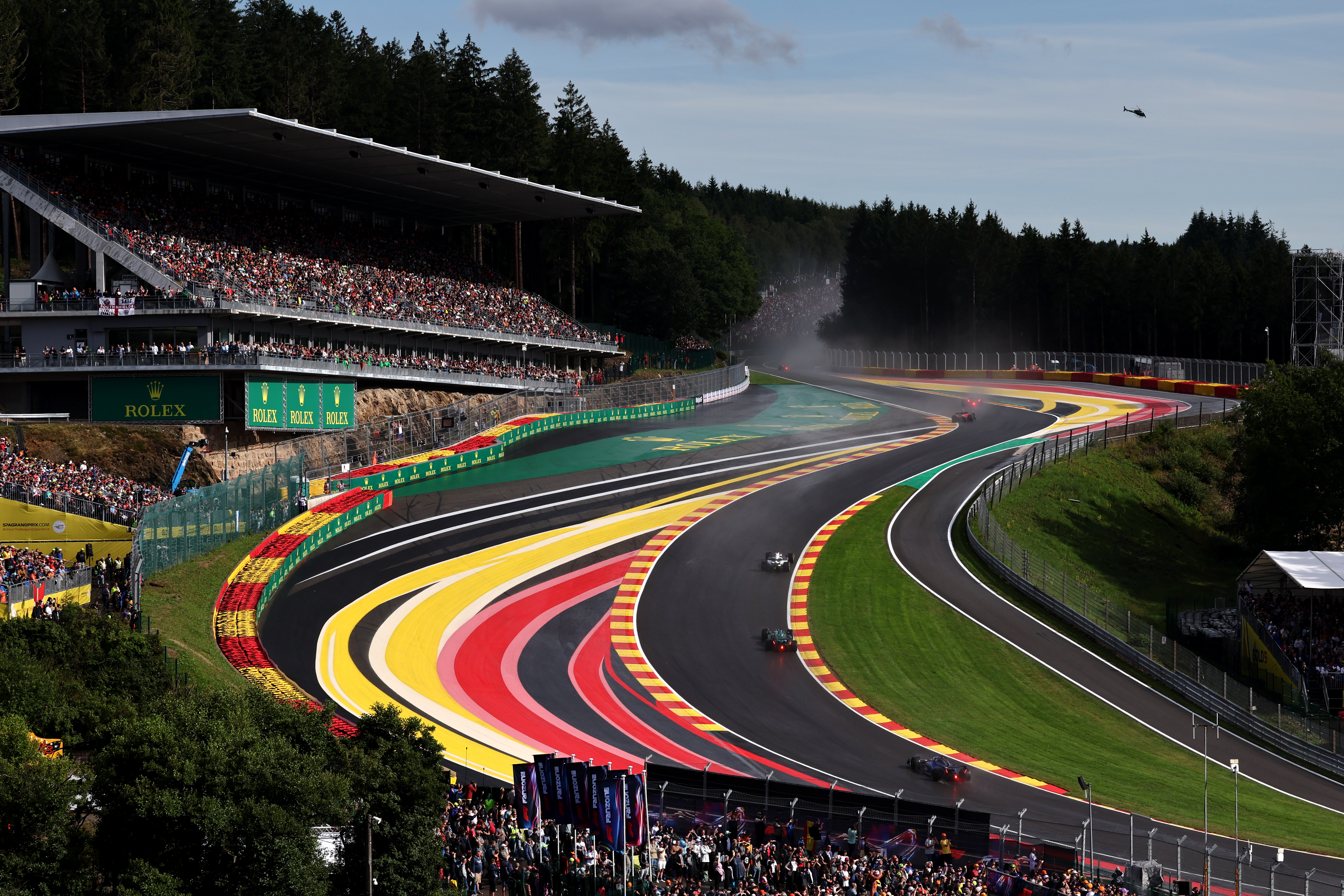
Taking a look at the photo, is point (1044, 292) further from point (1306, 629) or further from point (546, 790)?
point (546, 790)

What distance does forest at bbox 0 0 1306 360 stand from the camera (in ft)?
256

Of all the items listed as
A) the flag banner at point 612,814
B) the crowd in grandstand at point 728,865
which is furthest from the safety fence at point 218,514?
the flag banner at point 612,814

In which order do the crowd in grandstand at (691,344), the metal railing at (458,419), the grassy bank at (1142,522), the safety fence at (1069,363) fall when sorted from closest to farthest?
the grassy bank at (1142,522) → the metal railing at (458,419) → the safety fence at (1069,363) → the crowd in grandstand at (691,344)

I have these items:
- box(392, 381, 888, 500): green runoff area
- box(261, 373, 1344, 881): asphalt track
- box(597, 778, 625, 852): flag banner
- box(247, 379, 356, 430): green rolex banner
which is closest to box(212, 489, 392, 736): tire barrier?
Answer: box(261, 373, 1344, 881): asphalt track

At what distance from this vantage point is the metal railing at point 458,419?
49219 millimetres

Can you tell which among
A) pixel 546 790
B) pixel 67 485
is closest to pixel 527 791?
pixel 546 790

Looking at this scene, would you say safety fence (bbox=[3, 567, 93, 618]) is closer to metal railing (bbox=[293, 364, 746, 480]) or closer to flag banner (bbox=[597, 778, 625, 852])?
metal railing (bbox=[293, 364, 746, 480])

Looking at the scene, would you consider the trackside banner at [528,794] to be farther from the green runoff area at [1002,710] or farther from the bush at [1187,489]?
the bush at [1187,489]

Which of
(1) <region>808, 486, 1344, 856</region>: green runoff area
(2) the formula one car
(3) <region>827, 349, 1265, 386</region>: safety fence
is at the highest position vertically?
(3) <region>827, 349, 1265, 386</region>: safety fence

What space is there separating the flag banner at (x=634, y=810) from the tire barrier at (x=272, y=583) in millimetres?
6952

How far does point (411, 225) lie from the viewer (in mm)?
81125

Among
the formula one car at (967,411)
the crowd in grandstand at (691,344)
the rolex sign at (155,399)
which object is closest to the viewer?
the rolex sign at (155,399)

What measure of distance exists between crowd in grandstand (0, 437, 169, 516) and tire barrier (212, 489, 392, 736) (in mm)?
4057

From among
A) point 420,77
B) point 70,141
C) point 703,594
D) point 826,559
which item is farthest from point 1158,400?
point 70,141
